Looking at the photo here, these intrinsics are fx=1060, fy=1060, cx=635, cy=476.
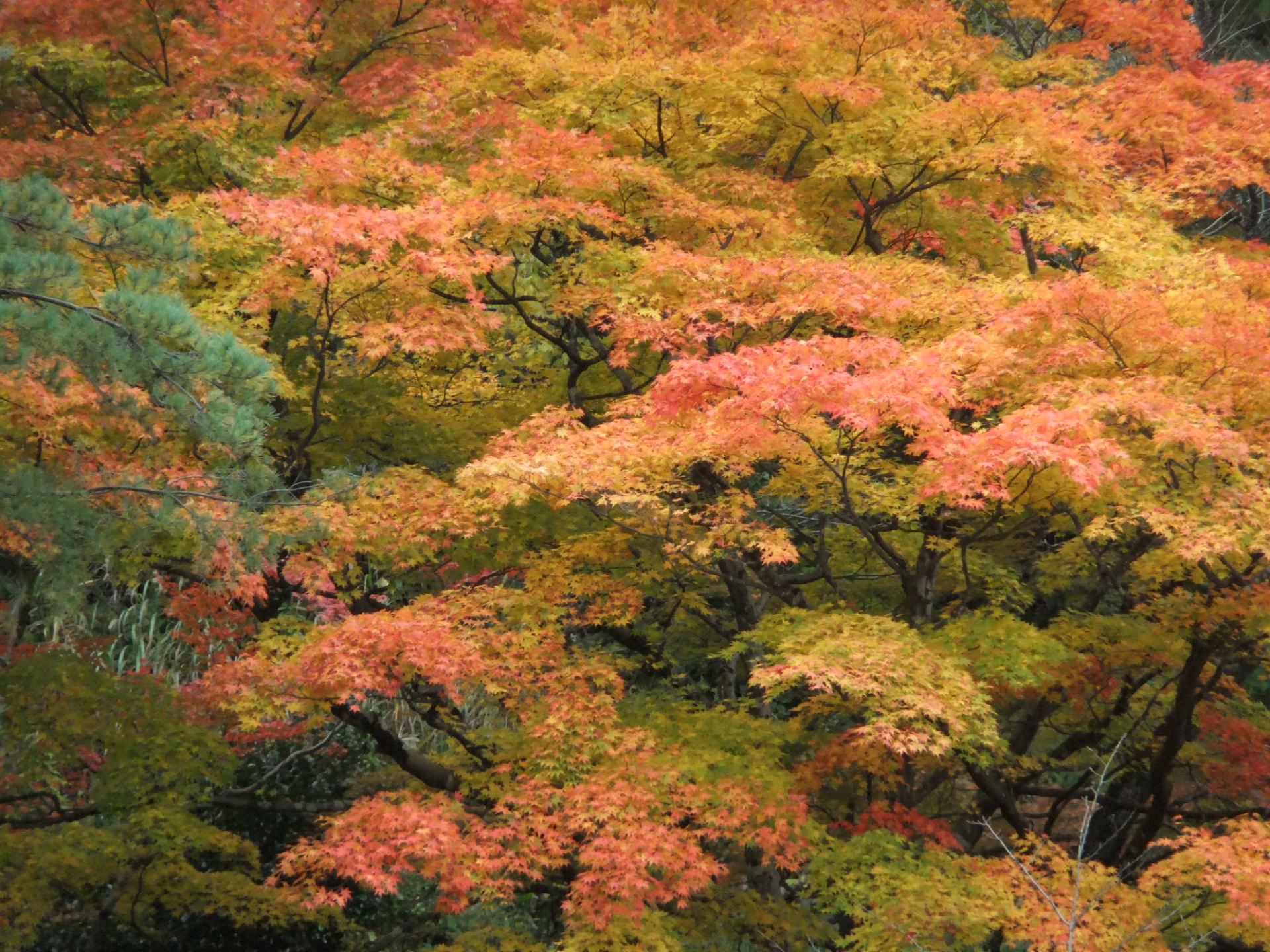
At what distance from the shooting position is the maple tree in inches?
251

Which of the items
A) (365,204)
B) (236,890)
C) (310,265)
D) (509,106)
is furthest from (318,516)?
(509,106)

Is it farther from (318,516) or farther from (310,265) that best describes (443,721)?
(310,265)

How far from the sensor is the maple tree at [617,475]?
639 cm

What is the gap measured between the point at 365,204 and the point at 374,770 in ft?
18.6

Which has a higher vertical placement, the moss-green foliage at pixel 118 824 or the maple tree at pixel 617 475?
the maple tree at pixel 617 475

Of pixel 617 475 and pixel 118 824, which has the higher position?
pixel 617 475

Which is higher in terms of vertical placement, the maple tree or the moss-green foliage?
the maple tree

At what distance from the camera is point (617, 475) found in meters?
6.98

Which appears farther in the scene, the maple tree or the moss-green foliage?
the moss-green foliage

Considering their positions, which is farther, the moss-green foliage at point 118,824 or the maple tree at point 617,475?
the moss-green foliage at point 118,824

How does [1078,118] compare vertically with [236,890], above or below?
above

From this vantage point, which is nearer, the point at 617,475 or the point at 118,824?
the point at 617,475

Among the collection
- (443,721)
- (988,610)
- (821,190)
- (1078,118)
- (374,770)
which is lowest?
(374,770)

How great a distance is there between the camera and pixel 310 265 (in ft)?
24.6
